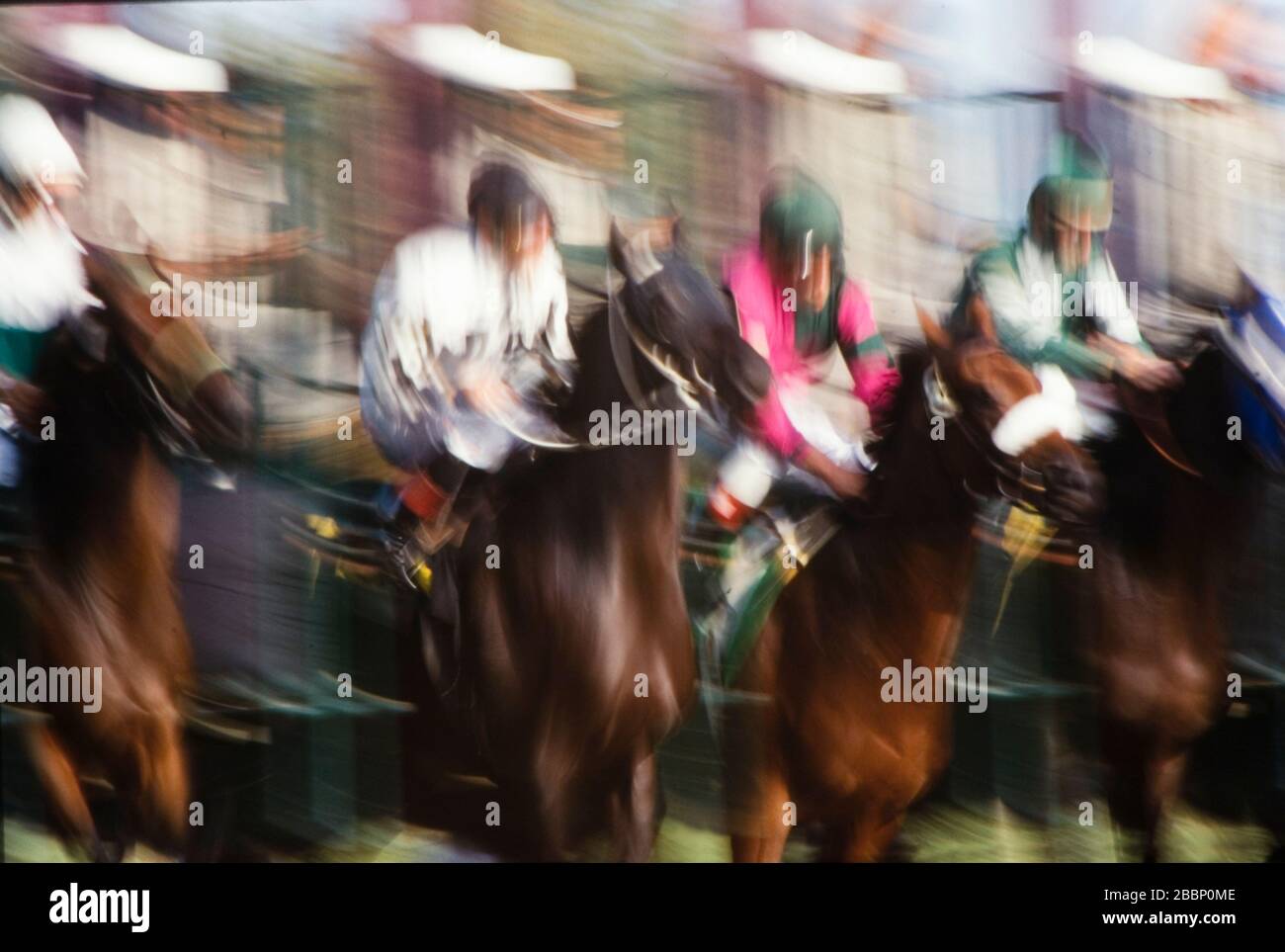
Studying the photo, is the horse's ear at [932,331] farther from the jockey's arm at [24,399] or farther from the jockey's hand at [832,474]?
the jockey's arm at [24,399]

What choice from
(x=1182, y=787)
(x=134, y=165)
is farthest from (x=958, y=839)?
(x=134, y=165)

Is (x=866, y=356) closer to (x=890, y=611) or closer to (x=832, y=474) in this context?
(x=832, y=474)

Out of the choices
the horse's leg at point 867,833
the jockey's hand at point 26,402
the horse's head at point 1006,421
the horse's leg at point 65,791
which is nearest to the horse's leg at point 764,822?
the horse's leg at point 867,833

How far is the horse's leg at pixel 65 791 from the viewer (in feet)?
12.9

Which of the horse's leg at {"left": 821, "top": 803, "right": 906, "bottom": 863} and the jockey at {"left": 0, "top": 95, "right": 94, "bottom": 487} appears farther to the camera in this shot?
the jockey at {"left": 0, "top": 95, "right": 94, "bottom": 487}

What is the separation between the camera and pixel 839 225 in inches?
145

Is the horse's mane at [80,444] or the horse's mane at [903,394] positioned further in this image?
the horse's mane at [80,444]

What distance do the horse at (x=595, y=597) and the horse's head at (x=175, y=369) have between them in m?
0.81

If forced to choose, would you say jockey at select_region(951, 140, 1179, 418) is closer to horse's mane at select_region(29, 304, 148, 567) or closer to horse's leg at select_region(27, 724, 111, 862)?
horse's mane at select_region(29, 304, 148, 567)

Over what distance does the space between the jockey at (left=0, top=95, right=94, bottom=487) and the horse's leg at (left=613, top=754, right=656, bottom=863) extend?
2.13 metres

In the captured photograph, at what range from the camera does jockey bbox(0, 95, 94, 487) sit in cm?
384

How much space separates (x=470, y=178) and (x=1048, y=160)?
1.67m

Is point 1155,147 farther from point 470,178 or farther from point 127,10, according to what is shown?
point 127,10

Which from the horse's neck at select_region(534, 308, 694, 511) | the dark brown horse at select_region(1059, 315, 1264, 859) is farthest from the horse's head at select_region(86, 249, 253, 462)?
the dark brown horse at select_region(1059, 315, 1264, 859)
